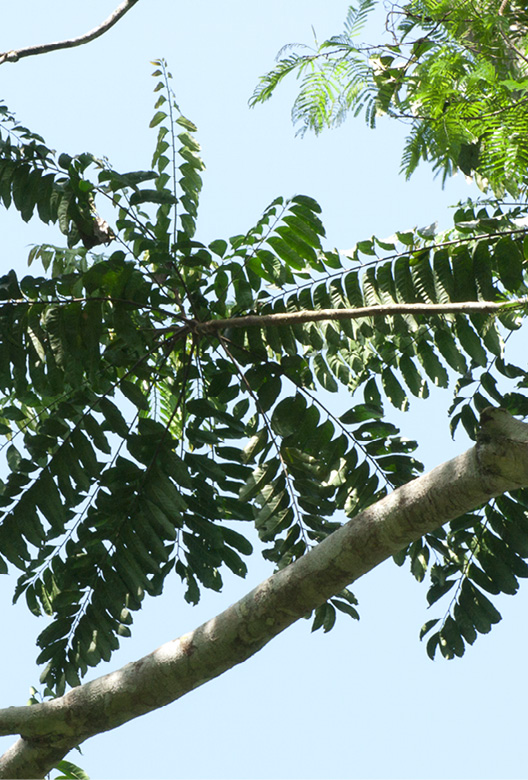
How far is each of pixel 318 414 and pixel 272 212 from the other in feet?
2.57

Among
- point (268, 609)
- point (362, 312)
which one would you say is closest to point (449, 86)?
point (362, 312)

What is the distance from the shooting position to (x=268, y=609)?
255 centimetres

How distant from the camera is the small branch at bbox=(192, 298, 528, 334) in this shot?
8.05 ft

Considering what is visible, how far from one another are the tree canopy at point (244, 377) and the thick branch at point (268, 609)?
52 cm

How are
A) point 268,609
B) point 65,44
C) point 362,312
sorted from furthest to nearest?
1. point 65,44
2. point 362,312
3. point 268,609

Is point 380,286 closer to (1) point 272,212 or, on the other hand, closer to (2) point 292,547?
(1) point 272,212

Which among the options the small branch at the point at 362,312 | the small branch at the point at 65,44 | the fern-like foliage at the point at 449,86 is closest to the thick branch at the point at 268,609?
the small branch at the point at 362,312

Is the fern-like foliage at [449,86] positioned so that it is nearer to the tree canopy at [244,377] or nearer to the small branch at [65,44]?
the tree canopy at [244,377]

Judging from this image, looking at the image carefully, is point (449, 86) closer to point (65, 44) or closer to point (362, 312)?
point (362, 312)

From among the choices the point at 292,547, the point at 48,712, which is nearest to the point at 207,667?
the point at 48,712

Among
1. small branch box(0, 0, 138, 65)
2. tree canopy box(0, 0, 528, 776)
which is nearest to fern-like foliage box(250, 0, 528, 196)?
tree canopy box(0, 0, 528, 776)

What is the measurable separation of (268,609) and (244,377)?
3.64ft

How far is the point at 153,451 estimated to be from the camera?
129 inches

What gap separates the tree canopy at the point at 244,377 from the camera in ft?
10.2
